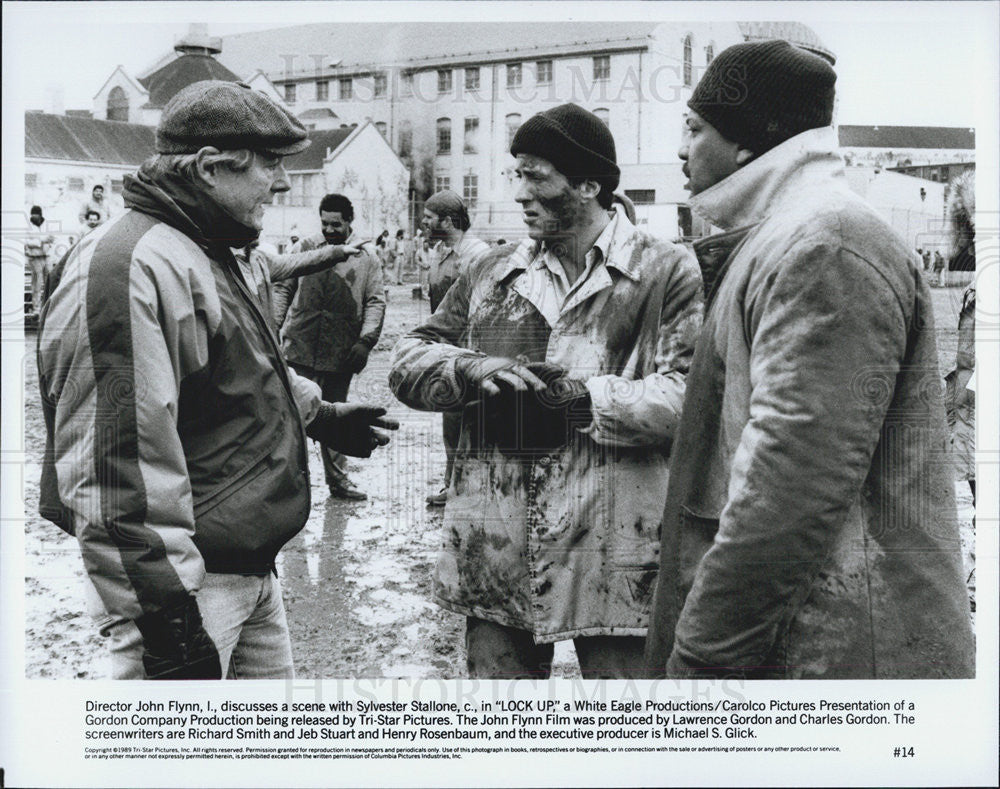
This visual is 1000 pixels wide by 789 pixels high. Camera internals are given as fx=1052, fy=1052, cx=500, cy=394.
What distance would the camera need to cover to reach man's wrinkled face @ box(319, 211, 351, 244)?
3.56 m

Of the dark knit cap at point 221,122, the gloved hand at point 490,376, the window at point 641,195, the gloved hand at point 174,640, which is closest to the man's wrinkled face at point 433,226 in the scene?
the window at point 641,195

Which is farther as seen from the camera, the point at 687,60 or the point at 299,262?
the point at 299,262

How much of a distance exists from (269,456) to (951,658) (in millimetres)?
1510

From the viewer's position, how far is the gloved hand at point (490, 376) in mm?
2717

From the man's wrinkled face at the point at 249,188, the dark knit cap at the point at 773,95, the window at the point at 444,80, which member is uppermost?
the window at the point at 444,80

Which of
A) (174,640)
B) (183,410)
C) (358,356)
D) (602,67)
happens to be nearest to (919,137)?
(602,67)

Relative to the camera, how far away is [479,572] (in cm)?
278

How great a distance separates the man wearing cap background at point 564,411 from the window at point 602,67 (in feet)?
1.66

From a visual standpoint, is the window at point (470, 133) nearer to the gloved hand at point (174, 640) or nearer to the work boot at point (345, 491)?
the work boot at point (345, 491)

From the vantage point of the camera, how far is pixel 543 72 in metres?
3.39

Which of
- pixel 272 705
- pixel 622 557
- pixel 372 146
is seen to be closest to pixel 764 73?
pixel 622 557

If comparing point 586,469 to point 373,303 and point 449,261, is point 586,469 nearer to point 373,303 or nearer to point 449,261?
point 449,261

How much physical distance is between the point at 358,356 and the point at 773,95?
2.00 metres

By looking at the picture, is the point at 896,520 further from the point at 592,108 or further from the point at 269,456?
the point at 592,108
